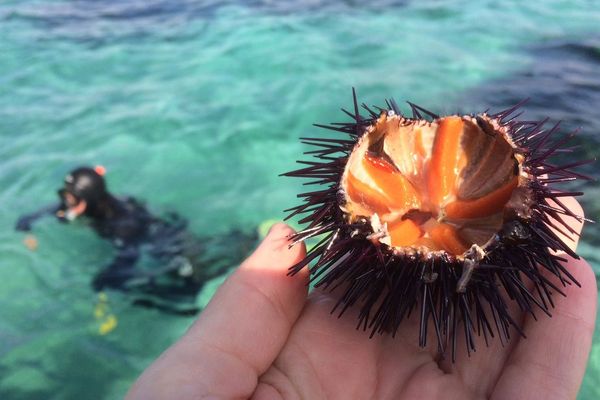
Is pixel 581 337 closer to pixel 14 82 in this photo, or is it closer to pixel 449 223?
pixel 449 223

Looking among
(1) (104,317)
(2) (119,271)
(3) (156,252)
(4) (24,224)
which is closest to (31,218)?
(4) (24,224)

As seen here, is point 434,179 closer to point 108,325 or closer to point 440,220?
point 440,220

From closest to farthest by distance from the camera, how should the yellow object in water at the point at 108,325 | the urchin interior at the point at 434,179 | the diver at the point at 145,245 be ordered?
the urchin interior at the point at 434,179
the yellow object in water at the point at 108,325
the diver at the point at 145,245

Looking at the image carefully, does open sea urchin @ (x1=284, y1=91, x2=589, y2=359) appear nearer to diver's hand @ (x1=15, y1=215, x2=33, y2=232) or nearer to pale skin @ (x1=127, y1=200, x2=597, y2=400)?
pale skin @ (x1=127, y1=200, x2=597, y2=400)

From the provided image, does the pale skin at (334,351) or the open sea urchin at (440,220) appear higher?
the open sea urchin at (440,220)

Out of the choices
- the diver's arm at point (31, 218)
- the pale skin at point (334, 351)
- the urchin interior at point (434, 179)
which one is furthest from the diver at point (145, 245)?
the urchin interior at point (434, 179)

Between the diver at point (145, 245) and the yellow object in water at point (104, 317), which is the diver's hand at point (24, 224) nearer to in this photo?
the diver at point (145, 245)

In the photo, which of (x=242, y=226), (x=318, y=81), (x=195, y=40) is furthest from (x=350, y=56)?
(x=242, y=226)
